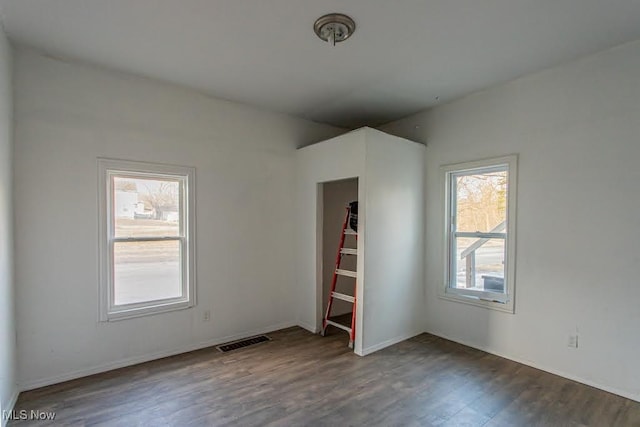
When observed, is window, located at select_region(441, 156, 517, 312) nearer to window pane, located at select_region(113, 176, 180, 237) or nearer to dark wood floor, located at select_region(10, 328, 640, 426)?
dark wood floor, located at select_region(10, 328, 640, 426)

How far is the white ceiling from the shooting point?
209 centimetres

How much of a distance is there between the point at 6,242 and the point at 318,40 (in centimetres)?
278

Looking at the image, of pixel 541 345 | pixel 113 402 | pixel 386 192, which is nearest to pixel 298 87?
pixel 386 192

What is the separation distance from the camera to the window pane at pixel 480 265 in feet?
11.1

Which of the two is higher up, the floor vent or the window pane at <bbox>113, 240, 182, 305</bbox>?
the window pane at <bbox>113, 240, 182, 305</bbox>

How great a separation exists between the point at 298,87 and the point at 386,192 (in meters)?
1.49

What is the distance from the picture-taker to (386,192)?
3.55 metres

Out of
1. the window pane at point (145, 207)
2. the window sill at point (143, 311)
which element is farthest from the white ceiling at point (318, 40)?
the window sill at point (143, 311)

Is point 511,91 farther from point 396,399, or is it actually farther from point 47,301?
point 47,301

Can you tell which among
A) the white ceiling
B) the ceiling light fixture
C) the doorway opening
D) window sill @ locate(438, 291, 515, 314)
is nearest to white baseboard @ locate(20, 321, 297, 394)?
the doorway opening

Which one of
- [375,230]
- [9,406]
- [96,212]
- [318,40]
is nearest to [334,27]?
[318,40]

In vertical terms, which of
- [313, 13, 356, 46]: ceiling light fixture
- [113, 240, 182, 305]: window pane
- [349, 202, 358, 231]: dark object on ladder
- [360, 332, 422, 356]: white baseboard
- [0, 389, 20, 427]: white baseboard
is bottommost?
[360, 332, 422, 356]: white baseboard

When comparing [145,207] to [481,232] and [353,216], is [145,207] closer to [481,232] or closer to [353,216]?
[353,216]

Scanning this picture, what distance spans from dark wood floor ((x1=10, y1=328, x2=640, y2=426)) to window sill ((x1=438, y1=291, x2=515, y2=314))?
0.50m
